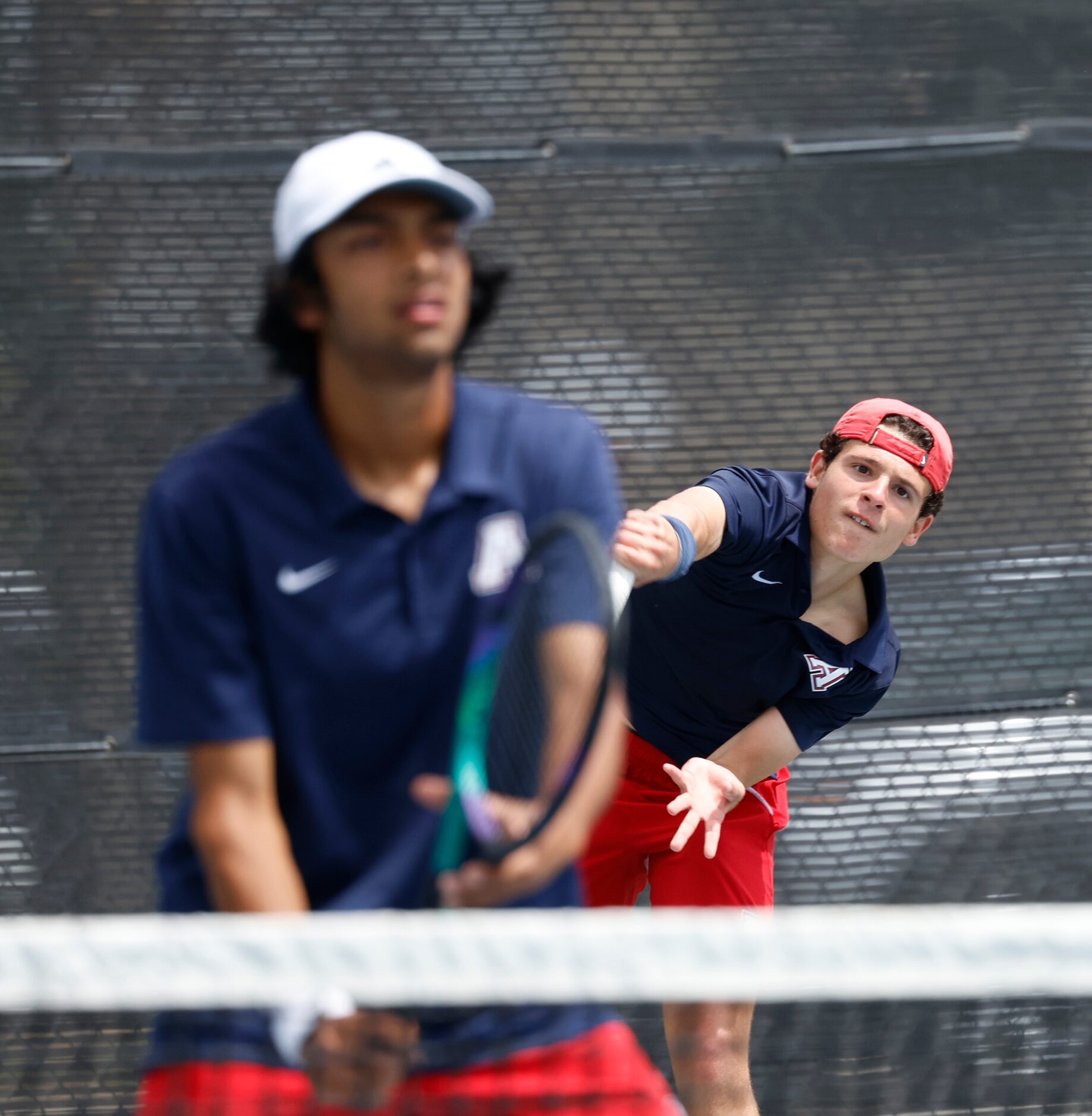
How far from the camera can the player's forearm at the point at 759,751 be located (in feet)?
7.04

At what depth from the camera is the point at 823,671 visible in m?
2.13

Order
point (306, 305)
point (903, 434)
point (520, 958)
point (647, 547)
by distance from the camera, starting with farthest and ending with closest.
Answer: point (903, 434)
point (647, 547)
point (306, 305)
point (520, 958)

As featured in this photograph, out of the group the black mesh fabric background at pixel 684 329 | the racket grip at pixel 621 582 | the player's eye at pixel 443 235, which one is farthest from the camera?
the black mesh fabric background at pixel 684 329

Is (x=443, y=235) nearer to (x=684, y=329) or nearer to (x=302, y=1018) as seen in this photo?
(x=302, y=1018)

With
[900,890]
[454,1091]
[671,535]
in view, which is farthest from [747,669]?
[454,1091]

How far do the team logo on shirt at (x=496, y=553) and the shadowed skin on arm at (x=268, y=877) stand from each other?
0.71 ft

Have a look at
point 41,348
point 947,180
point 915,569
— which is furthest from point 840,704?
point 41,348

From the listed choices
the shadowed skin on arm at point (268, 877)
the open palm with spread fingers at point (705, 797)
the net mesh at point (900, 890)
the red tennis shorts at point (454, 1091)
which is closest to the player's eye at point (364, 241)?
the shadowed skin on arm at point (268, 877)

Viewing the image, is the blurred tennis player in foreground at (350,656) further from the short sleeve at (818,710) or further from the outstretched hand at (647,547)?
the short sleeve at (818,710)

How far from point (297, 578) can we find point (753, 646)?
1226 mm

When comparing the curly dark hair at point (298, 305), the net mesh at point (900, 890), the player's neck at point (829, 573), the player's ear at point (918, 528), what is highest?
the curly dark hair at point (298, 305)

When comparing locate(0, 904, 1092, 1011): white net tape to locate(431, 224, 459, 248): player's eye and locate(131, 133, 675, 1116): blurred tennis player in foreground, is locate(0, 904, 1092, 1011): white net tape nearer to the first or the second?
locate(131, 133, 675, 1116): blurred tennis player in foreground

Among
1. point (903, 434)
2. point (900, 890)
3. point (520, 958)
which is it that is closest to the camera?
point (520, 958)

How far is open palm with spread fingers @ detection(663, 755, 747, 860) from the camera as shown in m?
1.97
